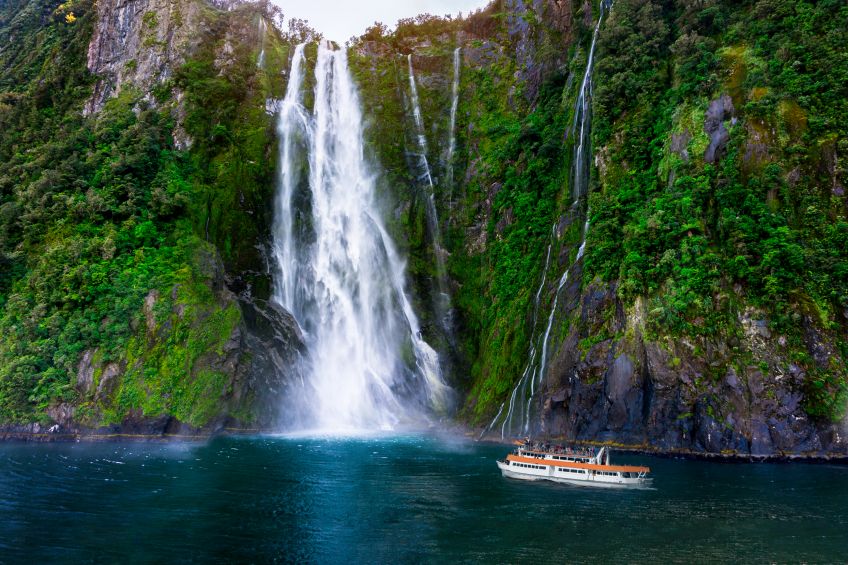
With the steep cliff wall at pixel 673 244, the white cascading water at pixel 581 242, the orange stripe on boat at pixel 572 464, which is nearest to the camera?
the orange stripe on boat at pixel 572 464

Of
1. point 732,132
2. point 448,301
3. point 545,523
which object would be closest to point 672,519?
point 545,523

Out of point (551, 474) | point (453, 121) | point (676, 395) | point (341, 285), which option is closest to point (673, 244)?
point (676, 395)

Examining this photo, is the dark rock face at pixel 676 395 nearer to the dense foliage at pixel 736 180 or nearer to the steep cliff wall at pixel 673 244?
the steep cliff wall at pixel 673 244

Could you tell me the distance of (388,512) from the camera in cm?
1955

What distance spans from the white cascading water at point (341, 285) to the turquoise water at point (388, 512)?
502 inches

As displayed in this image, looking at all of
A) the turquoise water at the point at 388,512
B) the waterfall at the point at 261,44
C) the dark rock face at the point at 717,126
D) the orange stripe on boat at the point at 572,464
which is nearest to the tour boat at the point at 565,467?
the orange stripe on boat at the point at 572,464

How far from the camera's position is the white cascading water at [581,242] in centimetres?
3544

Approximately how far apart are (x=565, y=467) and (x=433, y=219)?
26.1m

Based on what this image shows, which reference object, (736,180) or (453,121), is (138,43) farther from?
(736,180)

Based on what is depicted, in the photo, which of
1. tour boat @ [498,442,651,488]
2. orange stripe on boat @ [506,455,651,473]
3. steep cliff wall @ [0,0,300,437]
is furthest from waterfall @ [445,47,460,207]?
orange stripe on boat @ [506,455,651,473]

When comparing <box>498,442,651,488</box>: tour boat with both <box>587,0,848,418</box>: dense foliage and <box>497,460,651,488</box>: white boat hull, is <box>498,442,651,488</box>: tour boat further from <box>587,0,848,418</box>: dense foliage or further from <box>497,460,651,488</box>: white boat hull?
<box>587,0,848,418</box>: dense foliage

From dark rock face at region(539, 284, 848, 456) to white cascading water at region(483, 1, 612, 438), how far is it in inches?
48.9

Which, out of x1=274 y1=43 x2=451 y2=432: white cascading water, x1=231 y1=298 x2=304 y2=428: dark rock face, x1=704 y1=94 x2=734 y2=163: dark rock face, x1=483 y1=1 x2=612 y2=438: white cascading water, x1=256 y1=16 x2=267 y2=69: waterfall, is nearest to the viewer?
x1=704 y1=94 x2=734 y2=163: dark rock face

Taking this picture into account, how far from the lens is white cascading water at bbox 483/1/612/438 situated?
116 ft
